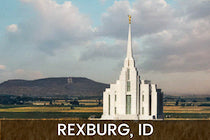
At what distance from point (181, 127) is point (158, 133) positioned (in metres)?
0.62

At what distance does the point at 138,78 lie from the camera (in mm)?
69938

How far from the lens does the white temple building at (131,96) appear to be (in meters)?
69.1

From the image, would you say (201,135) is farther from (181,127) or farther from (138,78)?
(138,78)

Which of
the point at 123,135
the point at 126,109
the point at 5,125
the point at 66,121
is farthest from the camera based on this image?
the point at 126,109

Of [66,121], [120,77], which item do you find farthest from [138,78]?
[66,121]

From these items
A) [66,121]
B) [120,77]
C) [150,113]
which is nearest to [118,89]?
[120,77]

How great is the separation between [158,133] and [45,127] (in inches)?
94.1

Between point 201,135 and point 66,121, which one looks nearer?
point 201,135

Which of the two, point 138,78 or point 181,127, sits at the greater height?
point 138,78

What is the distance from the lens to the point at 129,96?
70.0 metres

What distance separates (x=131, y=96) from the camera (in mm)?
69688

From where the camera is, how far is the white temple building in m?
69.1

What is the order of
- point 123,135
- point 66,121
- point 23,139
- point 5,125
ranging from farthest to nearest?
1. point 66,121
2. point 5,125
3. point 123,135
4. point 23,139

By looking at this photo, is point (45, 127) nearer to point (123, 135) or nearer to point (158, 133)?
point (123, 135)
